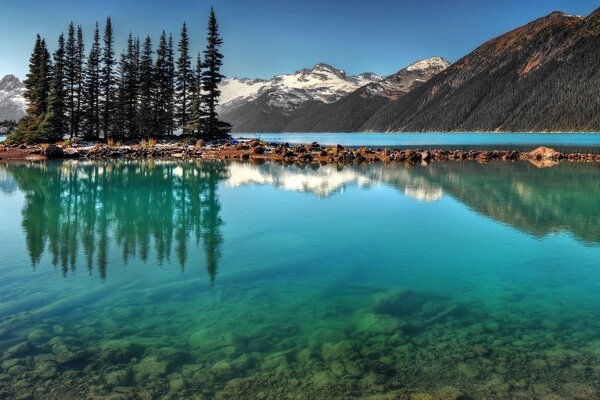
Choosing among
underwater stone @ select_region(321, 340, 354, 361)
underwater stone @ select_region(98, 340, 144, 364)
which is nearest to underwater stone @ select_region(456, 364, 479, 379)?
underwater stone @ select_region(321, 340, 354, 361)

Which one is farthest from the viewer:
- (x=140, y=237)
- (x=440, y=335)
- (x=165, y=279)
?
(x=140, y=237)

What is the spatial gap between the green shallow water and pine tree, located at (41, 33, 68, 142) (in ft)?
173

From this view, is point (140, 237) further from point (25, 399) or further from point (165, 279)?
point (25, 399)

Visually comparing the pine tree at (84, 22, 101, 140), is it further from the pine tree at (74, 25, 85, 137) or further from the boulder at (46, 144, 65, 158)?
the boulder at (46, 144, 65, 158)

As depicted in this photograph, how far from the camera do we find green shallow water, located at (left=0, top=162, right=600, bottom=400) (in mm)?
7406

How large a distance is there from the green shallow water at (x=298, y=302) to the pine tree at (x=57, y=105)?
52644 mm

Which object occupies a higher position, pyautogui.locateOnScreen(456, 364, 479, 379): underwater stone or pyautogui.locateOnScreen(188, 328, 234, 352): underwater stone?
pyautogui.locateOnScreen(188, 328, 234, 352): underwater stone

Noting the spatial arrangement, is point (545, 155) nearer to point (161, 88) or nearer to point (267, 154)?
point (267, 154)

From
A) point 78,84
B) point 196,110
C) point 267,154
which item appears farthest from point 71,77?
point 267,154

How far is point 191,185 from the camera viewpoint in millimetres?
34938

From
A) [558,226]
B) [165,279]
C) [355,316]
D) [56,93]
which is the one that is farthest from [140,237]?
[56,93]

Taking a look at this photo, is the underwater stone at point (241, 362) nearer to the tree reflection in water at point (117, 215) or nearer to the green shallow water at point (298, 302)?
the green shallow water at point (298, 302)

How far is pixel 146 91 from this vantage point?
79.8 meters

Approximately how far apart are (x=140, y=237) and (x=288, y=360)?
11140mm
